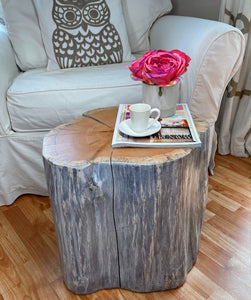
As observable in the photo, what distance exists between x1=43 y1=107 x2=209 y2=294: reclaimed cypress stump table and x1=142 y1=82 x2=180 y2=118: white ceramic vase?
114 millimetres

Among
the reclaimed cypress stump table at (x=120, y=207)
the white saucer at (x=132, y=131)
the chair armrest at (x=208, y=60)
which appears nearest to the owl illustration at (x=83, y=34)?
the chair armrest at (x=208, y=60)

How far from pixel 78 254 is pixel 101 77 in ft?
2.47

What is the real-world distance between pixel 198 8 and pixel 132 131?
1.22m

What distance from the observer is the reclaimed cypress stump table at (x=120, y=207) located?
2.49 feet

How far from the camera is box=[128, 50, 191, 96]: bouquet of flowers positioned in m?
0.87

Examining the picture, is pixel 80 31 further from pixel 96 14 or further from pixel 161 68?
pixel 161 68

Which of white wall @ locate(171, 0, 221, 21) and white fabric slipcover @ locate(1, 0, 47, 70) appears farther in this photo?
white wall @ locate(171, 0, 221, 21)

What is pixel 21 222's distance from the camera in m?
1.25

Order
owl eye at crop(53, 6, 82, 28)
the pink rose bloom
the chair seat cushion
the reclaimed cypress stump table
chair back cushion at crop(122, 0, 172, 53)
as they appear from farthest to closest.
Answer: chair back cushion at crop(122, 0, 172, 53) < owl eye at crop(53, 6, 82, 28) < the chair seat cushion < the pink rose bloom < the reclaimed cypress stump table

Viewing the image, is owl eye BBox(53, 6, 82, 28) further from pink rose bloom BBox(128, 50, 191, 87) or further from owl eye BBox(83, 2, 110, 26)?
pink rose bloom BBox(128, 50, 191, 87)

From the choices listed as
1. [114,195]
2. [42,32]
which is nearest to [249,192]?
[114,195]

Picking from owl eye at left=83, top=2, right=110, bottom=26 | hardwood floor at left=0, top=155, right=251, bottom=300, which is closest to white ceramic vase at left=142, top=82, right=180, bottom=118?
hardwood floor at left=0, top=155, right=251, bottom=300

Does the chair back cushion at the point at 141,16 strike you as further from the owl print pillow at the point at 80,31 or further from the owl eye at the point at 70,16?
the owl eye at the point at 70,16

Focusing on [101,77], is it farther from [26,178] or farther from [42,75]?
[26,178]
